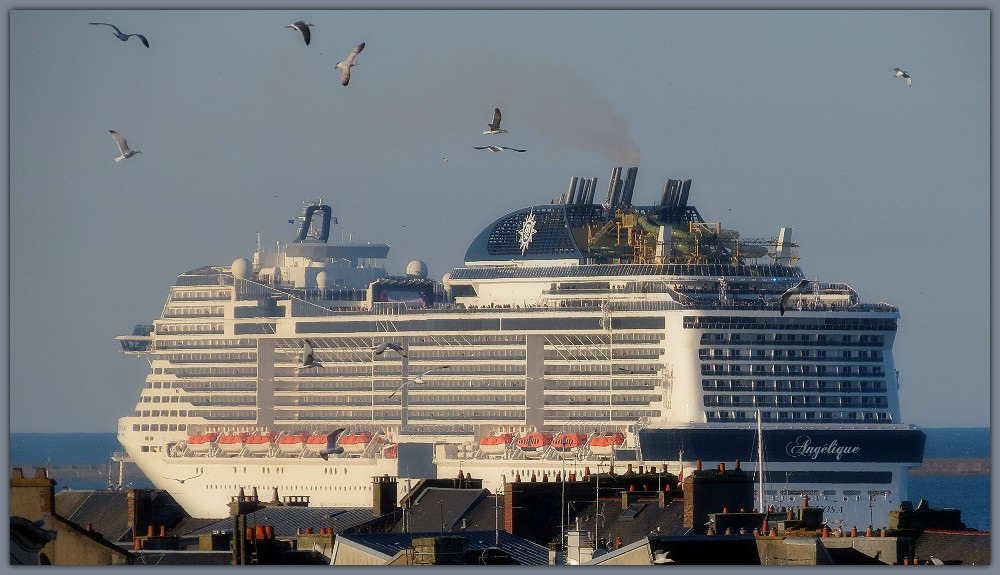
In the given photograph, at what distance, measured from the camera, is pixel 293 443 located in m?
136

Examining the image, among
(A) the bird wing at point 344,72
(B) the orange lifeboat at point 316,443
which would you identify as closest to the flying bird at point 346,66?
(A) the bird wing at point 344,72

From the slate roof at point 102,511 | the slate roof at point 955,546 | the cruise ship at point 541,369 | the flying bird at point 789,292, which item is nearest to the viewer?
the slate roof at point 955,546

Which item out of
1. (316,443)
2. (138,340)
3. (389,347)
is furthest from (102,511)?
(138,340)

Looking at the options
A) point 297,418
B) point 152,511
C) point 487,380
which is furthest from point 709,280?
point 152,511

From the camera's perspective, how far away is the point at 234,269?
144625 mm

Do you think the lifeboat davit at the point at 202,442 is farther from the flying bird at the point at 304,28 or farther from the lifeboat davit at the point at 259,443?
the flying bird at the point at 304,28

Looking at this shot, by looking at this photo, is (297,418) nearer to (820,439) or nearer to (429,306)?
(429,306)

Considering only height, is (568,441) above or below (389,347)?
below

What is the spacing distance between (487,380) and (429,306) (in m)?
10.9

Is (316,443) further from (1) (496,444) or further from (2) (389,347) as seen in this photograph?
(2) (389,347)

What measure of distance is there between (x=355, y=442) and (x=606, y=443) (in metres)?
15.4

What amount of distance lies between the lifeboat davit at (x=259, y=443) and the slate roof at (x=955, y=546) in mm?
85167

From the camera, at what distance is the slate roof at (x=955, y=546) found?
5256 centimetres

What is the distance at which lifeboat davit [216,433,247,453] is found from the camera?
139250 mm
